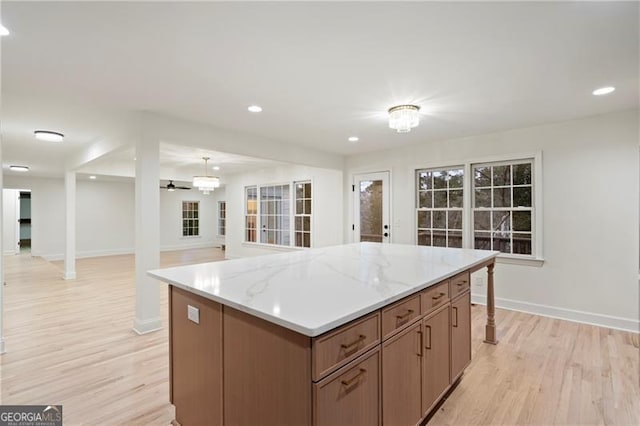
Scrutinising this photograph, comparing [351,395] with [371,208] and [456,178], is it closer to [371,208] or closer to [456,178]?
[456,178]

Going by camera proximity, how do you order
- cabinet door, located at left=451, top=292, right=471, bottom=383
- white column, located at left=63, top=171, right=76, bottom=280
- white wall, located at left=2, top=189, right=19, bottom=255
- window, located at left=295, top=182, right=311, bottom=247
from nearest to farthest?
cabinet door, located at left=451, top=292, right=471, bottom=383
white column, located at left=63, top=171, right=76, bottom=280
window, located at left=295, top=182, right=311, bottom=247
white wall, located at left=2, top=189, right=19, bottom=255

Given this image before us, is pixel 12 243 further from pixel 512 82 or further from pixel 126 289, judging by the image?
pixel 512 82

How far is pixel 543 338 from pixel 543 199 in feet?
5.70

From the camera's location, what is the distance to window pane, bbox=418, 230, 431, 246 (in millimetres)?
5039

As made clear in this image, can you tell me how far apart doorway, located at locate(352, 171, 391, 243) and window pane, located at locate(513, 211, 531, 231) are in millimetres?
1905

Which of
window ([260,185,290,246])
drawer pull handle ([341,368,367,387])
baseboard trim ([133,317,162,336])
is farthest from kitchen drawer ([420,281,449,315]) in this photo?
window ([260,185,290,246])

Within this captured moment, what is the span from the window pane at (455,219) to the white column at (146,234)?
4079mm

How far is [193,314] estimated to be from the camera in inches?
65.7

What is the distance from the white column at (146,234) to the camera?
11.0 feet

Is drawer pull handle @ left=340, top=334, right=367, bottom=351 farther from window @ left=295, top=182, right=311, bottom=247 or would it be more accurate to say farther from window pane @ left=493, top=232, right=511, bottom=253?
window @ left=295, top=182, right=311, bottom=247

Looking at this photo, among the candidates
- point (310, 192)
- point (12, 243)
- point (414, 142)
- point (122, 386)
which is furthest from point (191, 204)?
point (122, 386)

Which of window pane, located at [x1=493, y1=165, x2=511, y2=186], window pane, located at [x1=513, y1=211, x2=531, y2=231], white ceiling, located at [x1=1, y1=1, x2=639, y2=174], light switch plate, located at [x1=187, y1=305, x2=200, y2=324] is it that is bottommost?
light switch plate, located at [x1=187, y1=305, x2=200, y2=324]

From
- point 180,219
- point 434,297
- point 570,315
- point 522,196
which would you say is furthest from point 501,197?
point 180,219

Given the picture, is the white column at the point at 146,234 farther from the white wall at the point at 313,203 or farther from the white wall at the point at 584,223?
the white wall at the point at 584,223
